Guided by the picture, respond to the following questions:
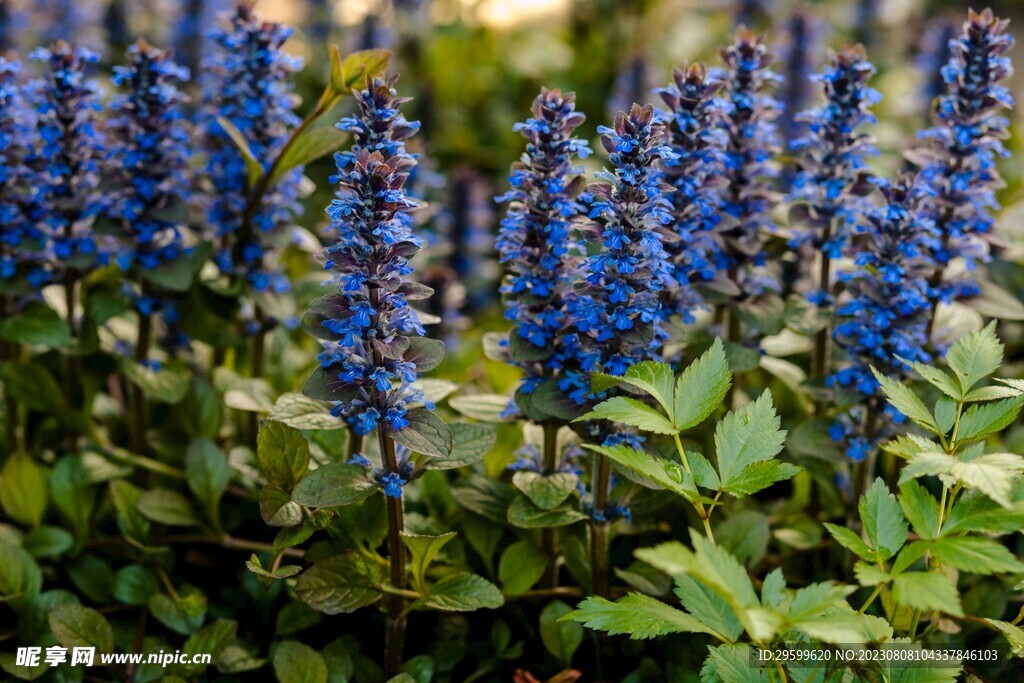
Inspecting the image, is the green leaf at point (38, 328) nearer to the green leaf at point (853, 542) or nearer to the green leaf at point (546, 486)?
the green leaf at point (546, 486)

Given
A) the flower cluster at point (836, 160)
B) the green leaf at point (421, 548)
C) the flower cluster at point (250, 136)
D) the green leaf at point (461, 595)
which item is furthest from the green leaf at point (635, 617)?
the flower cluster at point (250, 136)

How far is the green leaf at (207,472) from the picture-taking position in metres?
3.12

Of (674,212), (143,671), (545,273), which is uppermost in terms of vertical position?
(674,212)

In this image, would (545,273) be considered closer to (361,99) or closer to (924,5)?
(361,99)

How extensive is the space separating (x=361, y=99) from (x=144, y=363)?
1.53 meters

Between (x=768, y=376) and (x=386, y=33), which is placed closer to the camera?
(x=768, y=376)

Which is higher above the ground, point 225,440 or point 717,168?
point 717,168

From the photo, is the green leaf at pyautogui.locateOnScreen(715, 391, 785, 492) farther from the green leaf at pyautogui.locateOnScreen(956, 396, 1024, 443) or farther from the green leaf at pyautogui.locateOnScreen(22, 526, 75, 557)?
the green leaf at pyautogui.locateOnScreen(22, 526, 75, 557)

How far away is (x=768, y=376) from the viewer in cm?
363

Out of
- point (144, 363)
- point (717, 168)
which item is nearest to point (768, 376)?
point (717, 168)

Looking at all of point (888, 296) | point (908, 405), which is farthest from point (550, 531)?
point (888, 296)

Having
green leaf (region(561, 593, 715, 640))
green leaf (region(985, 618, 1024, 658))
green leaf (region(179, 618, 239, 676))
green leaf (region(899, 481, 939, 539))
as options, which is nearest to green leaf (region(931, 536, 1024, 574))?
green leaf (region(899, 481, 939, 539))

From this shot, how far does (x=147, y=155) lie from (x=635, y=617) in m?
2.16

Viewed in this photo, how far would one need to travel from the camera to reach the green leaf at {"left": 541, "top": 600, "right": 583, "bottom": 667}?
2.84 metres
